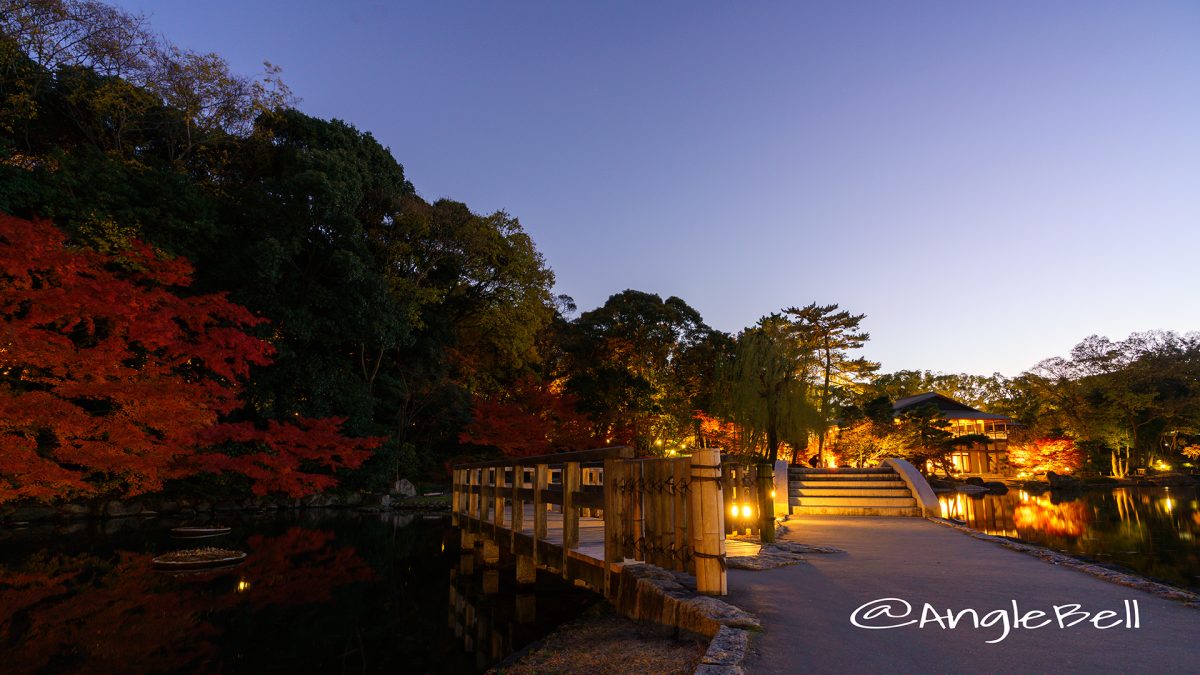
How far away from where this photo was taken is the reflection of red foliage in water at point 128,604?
5.61 m

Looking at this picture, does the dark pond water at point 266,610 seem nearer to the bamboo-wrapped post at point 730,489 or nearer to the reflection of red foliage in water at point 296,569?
the reflection of red foliage in water at point 296,569

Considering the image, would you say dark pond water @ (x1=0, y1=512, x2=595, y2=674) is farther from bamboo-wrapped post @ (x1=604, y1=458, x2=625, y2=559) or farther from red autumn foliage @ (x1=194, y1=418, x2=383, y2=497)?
red autumn foliage @ (x1=194, y1=418, x2=383, y2=497)

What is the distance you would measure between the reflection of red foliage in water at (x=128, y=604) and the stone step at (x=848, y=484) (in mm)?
11016

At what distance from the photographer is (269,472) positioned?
17469 mm

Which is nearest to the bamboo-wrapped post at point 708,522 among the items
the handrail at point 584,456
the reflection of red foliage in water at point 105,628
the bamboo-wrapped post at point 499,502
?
the handrail at point 584,456

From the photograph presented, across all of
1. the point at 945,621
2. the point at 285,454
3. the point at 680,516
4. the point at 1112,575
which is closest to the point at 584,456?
the point at 680,516

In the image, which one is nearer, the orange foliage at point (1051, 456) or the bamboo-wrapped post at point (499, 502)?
the bamboo-wrapped post at point (499, 502)

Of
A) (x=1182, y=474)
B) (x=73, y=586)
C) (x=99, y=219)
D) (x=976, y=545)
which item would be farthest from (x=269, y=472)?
(x=1182, y=474)

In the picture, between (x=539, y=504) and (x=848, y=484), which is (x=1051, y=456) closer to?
(x=848, y=484)

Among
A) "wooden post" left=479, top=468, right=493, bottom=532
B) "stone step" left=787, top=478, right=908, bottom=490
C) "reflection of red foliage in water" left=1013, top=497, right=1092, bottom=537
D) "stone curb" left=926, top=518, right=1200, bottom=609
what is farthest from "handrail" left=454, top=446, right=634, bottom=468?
"reflection of red foliage in water" left=1013, top=497, right=1092, bottom=537

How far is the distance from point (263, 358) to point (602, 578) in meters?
13.9

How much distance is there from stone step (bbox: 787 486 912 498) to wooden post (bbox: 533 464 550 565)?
9551mm

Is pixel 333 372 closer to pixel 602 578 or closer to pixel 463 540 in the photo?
pixel 463 540

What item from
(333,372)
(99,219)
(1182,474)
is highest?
(99,219)
